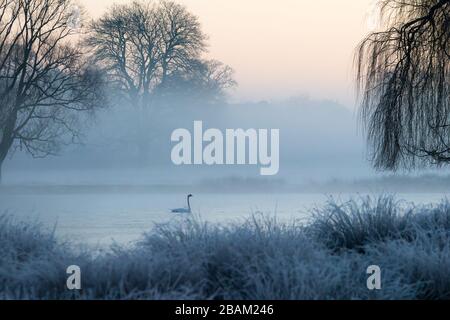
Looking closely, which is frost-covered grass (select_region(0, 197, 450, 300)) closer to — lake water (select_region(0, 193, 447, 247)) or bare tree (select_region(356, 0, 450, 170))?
lake water (select_region(0, 193, 447, 247))

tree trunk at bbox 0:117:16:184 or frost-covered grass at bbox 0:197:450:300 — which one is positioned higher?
tree trunk at bbox 0:117:16:184

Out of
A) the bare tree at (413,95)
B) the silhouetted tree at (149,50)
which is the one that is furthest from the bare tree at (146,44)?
the bare tree at (413,95)

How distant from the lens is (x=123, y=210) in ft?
41.9

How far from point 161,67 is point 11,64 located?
2654 mm

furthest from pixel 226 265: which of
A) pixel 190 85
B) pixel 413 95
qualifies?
pixel 190 85

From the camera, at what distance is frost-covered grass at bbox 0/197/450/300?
4572 millimetres

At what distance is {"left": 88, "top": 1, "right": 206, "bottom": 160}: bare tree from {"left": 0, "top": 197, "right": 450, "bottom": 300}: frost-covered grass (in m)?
6.76

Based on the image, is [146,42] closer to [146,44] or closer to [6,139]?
[146,44]

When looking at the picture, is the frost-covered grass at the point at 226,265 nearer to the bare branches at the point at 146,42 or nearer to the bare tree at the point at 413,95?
the bare tree at the point at 413,95

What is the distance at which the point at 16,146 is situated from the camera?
13273 mm

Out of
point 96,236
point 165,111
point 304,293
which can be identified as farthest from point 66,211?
point 304,293

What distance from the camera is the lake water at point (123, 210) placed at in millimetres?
7629

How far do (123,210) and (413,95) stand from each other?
21.3ft

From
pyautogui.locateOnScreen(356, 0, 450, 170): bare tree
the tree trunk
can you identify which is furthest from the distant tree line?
pyautogui.locateOnScreen(356, 0, 450, 170): bare tree
